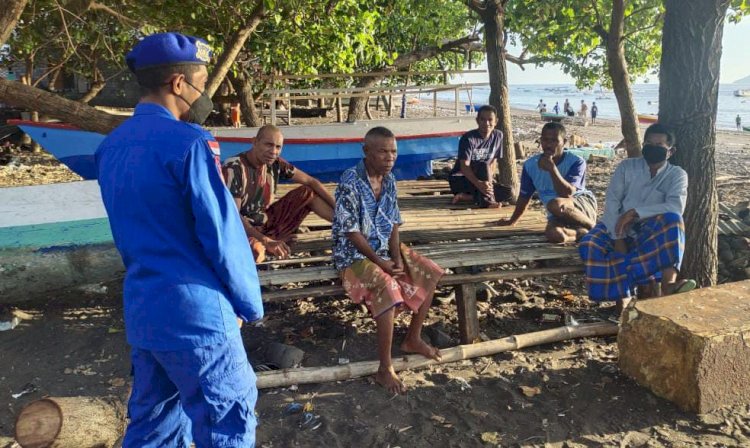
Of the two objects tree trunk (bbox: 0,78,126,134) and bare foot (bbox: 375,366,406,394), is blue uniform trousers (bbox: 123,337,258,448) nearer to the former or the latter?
bare foot (bbox: 375,366,406,394)

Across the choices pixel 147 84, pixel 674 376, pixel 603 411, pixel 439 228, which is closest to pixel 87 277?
pixel 439 228

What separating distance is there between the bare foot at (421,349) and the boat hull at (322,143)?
6.26 metres

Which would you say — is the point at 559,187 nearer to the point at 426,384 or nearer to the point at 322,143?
the point at 426,384

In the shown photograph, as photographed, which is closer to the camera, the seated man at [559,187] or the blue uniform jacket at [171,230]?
the blue uniform jacket at [171,230]

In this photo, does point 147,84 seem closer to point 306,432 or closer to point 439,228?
point 306,432

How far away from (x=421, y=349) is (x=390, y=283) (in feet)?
1.96

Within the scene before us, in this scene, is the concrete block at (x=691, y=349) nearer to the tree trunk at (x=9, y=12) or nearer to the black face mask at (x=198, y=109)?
the black face mask at (x=198, y=109)

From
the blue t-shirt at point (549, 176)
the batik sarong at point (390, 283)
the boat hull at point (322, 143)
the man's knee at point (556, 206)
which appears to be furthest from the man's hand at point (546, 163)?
the boat hull at point (322, 143)

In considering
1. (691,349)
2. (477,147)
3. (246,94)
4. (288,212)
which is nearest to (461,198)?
(477,147)

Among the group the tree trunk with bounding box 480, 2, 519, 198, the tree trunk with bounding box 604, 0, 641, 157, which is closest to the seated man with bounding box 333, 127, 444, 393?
the tree trunk with bounding box 480, 2, 519, 198

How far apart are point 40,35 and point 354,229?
25.3ft

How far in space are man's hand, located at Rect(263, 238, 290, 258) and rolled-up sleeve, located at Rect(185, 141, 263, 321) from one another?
6.91 ft

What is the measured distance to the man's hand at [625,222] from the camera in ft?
13.9

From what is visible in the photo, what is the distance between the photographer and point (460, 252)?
14.8 ft
